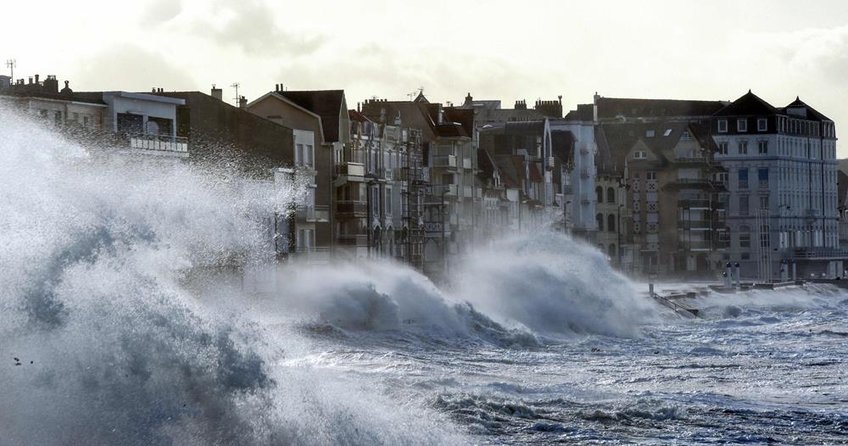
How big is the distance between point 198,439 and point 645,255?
128 meters

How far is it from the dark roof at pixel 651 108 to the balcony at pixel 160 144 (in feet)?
347

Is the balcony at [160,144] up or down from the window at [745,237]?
up

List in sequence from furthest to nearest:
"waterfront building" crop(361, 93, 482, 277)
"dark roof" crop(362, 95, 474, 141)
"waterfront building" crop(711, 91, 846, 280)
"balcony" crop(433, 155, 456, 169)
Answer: "waterfront building" crop(711, 91, 846, 280) → "balcony" crop(433, 155, 456, 169) → "dark roof" crop(362, 95, 474, 141) → "waterfront building" crop(361, 93, 482, 277)

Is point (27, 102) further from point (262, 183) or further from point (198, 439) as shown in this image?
point (198, 439)

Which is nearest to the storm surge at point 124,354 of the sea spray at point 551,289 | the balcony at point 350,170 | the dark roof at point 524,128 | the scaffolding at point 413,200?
the sea spray at point 551,289

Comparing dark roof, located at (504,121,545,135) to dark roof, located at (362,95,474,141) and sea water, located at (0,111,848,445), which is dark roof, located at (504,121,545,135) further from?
sea water, located at (0,111,848,445)

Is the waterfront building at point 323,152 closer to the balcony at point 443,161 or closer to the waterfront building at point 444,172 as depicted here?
the waterfront building at point 444,172

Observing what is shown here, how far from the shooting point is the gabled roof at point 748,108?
170 metres

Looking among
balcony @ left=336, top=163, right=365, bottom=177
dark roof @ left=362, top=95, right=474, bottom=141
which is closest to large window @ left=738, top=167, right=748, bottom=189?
dark roof @ left=362, top=95, right=474, bottom=141

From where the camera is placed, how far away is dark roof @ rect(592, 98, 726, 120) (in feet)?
560

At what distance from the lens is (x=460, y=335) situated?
212 ft

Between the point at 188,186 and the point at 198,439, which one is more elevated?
the point at 188,186

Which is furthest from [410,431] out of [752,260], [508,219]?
[752,260]

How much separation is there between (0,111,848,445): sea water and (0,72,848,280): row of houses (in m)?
2.45
